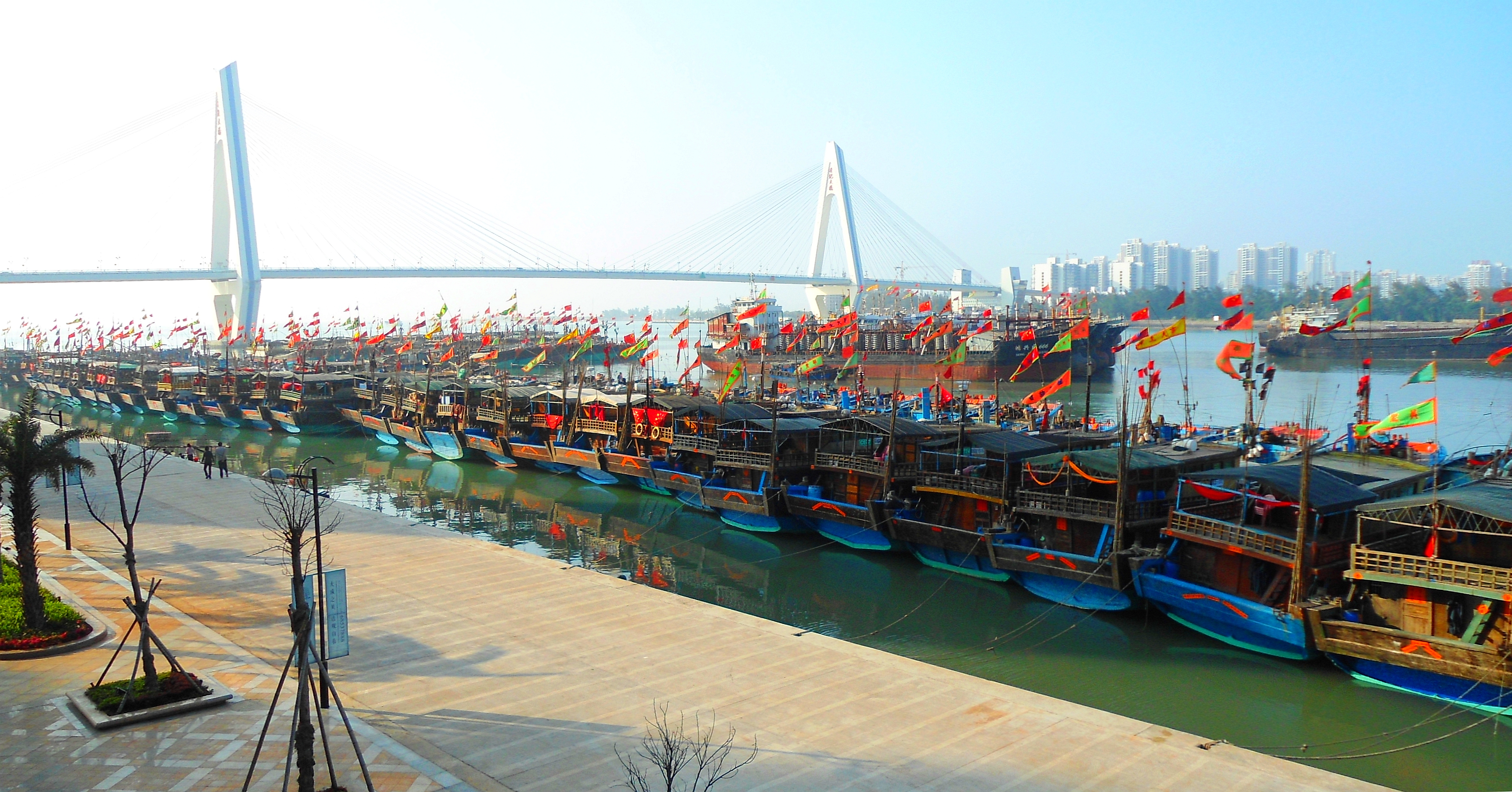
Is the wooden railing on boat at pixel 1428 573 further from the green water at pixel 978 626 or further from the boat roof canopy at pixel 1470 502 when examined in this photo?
the green water at pixel 978 626

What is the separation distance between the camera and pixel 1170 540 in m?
18.8

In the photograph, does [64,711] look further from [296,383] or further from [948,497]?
[296,383]

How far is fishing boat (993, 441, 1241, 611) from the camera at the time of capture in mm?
18406

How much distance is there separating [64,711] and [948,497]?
1700 cm

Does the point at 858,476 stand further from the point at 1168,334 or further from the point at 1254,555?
the point at 1254,555

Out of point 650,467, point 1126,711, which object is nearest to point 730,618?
point 1126,711

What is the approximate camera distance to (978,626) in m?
18.9

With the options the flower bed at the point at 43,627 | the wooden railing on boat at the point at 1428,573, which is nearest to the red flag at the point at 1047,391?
the wooden railing on boat at the point at 1428,573

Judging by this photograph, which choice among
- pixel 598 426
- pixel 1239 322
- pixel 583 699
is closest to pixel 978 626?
pixel 583 699

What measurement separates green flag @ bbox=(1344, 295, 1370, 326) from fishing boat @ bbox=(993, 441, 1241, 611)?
4768mm

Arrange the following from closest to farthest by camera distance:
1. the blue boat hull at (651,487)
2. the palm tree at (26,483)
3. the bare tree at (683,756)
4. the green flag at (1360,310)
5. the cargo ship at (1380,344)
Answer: the bare tree at (683,756)
the palm tree at (26,483)
the green flag at (1360,310)
the blue boat hull at (651,487)
the cargo ship at (1380,344)

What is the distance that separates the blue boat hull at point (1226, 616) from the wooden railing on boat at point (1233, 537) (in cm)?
→ 78

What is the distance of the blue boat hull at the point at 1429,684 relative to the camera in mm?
13492

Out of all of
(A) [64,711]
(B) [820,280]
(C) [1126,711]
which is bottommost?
(C) [1126,711]
